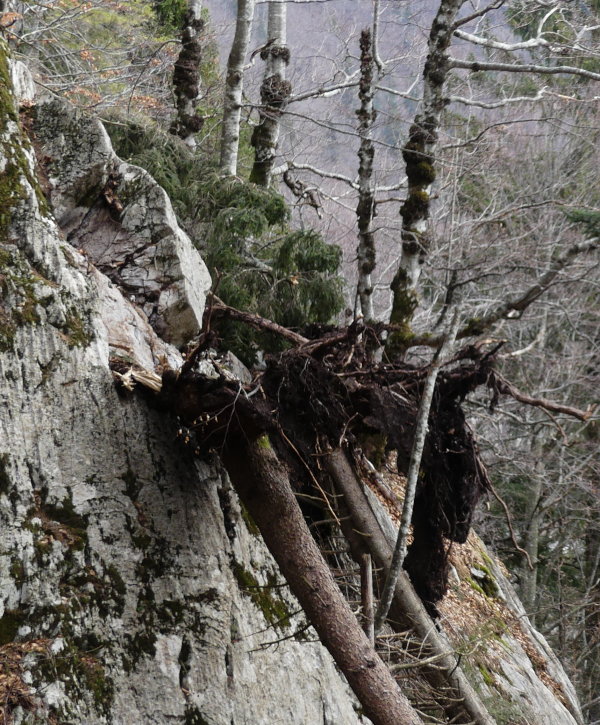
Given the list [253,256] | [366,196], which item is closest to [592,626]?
[366,196]

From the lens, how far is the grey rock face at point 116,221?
5.66 metres

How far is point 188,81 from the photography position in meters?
10.6

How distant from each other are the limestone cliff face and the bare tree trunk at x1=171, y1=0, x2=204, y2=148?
618 cm

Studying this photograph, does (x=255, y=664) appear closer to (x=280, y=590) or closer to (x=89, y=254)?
(x=280, y=590)

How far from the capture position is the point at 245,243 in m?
7.81

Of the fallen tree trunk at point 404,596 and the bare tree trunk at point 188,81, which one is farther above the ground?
the bare tree trunk at point 188,81

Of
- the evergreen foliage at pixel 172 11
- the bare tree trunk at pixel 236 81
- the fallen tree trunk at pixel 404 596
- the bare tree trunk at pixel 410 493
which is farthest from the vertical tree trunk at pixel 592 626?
the evergreen foliage at pixel 172 11

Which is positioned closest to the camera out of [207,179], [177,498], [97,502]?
[97,502]

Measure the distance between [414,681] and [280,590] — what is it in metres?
1.09

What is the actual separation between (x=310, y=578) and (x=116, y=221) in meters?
3.75

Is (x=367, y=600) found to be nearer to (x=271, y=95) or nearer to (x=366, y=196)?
(x=366, y=196)

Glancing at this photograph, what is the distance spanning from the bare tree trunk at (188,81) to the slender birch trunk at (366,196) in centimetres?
305

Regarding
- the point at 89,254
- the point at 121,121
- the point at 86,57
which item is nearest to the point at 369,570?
the point at 89,254

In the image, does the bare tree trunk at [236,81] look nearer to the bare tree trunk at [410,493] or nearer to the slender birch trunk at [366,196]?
the slender birch trunk at [366,196]
